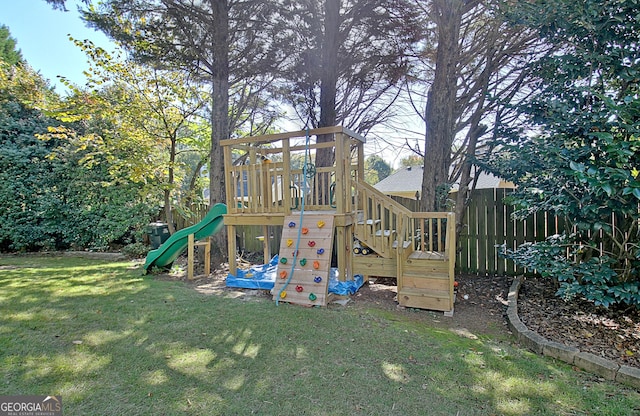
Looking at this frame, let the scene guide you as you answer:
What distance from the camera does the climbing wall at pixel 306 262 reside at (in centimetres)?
452

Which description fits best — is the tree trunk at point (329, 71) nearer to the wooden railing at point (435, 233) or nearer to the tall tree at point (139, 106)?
the wooden railing at point (435, 233)

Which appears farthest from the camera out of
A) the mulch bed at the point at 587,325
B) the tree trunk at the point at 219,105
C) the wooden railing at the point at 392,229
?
the tree trunk at the point at 219,105

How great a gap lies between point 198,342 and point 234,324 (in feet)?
1.76

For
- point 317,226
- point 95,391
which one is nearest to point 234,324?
point 95,391

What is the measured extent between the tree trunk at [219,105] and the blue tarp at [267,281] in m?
1.37

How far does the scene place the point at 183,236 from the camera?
A: 5.98m

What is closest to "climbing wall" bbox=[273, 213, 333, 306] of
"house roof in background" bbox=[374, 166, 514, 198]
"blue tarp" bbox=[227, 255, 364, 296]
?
"blue tarp" bbox=[227, 255, 364, 296]

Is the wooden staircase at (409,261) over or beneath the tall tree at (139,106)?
beneath

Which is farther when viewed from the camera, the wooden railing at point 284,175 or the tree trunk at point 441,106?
the tree trunk at point 441,106

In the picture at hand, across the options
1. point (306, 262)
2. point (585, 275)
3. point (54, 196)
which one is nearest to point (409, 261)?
point (306, 262)

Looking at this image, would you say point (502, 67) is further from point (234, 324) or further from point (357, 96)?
point (234, 324)

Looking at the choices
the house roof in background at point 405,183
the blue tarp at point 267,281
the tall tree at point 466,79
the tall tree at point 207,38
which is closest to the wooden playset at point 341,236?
the blue tarp at point 267,281

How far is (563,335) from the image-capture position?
3205 mm

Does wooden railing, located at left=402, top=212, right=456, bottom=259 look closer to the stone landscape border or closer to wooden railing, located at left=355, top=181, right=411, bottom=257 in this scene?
wooden railing, located at left=355, top=181, right=411, bottom=257
